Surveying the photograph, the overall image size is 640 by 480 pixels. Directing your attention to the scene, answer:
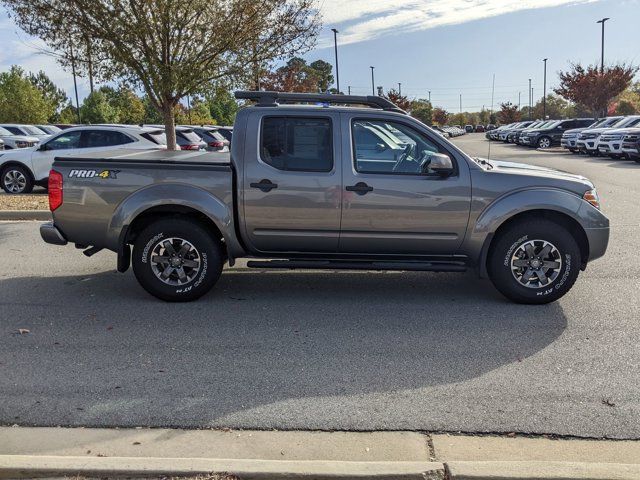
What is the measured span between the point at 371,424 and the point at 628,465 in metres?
1.39

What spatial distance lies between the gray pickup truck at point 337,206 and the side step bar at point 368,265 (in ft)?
0.04

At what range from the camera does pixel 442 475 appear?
3098mm

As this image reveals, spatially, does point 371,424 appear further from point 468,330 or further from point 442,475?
point 468,330

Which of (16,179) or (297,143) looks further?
(16,179)

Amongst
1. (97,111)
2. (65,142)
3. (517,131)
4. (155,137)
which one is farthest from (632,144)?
(97,111)

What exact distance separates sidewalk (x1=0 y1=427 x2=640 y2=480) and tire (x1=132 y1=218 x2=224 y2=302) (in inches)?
96.0

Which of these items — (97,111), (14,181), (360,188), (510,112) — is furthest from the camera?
(510,112)

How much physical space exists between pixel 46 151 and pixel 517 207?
11700mm

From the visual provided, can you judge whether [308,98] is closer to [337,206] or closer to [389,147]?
[389,147]

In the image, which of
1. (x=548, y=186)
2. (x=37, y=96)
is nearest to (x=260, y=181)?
(x=548, y=186)

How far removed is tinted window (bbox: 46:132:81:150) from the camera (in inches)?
546

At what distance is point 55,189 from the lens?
238 inches

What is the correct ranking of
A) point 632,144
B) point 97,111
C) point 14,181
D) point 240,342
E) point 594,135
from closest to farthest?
1. point 240,342
2. point 14,181
3. point 632,144
4. point 594,135
5. point 97,111

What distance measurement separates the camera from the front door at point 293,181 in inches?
228
